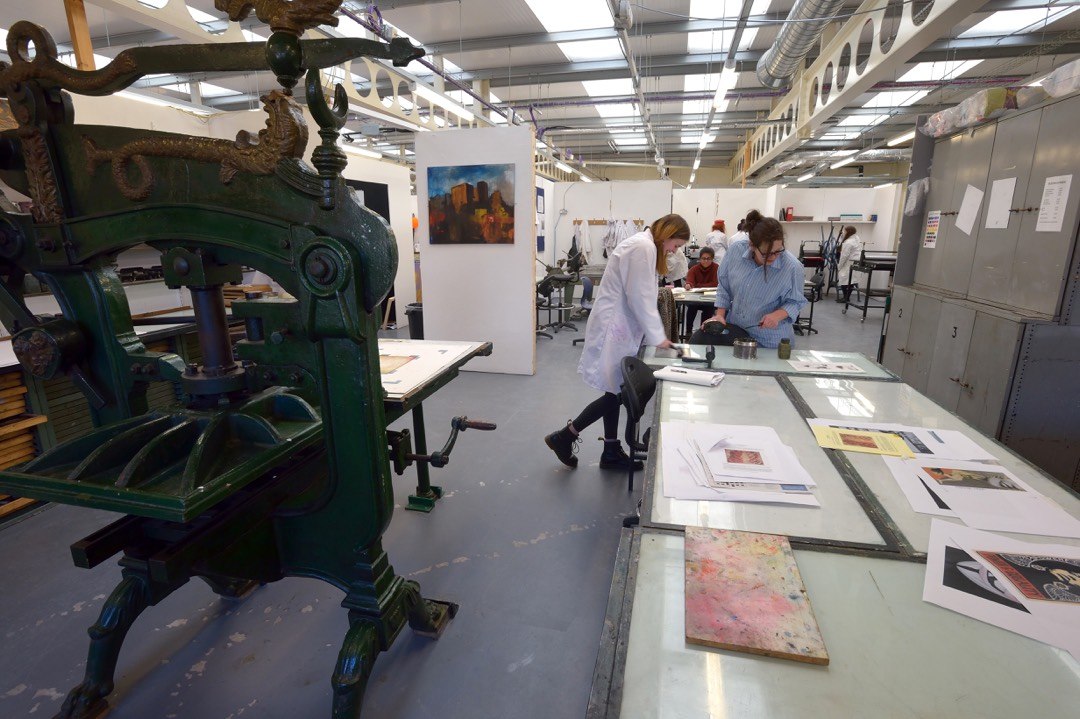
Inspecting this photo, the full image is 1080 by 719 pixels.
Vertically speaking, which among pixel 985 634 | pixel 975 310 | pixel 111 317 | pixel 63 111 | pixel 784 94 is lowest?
pixel 985 634

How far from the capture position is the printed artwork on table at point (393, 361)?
224cm

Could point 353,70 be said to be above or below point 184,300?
above

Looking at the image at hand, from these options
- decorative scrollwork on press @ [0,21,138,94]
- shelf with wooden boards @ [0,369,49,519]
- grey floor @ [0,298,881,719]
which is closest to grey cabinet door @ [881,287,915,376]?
grey floor @ [0,298,881,719]

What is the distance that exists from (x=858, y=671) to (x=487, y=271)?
15.3 ft

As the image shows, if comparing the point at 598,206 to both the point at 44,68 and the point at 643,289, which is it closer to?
the point at 643,289

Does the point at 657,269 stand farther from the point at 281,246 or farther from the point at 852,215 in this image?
the point at 852,215

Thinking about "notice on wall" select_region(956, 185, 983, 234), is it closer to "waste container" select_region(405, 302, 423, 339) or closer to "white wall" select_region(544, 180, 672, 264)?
"waste container" select_region(405, 302, 423, 339)

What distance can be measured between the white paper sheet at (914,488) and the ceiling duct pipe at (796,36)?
3.30 metres

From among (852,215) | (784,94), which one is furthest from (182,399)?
(852,215)

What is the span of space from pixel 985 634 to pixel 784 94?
8.16 meters

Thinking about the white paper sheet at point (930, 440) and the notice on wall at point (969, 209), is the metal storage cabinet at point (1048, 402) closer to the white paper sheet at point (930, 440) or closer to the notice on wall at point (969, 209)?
the notice on wall at point (969, 209)

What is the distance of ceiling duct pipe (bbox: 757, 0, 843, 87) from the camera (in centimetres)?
357

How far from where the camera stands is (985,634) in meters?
0.94

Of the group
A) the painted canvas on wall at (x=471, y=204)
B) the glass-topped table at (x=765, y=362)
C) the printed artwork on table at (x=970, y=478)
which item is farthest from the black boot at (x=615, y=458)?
the painted canvas on wall at (x=471, y=204)
